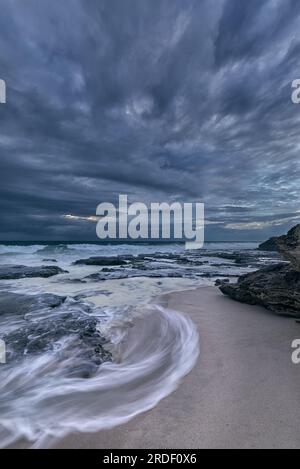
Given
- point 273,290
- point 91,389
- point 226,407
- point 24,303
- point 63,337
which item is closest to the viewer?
point 226,407

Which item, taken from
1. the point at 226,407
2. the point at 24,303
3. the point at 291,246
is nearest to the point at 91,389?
the point at 226,407

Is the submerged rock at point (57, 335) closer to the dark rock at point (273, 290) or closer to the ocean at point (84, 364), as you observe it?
the ocean at point (84, 364)

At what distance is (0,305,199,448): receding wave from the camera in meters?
2.50

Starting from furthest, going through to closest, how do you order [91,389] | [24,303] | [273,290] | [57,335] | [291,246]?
[24,303] < [273,290] < [291,246] < [57,335] < [91,389]

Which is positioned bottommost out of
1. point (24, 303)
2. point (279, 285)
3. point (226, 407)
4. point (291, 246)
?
point (24, 303)

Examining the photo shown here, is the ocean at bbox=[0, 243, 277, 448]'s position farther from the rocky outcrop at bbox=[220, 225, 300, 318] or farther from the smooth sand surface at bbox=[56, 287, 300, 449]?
the rocky outcrop at bbox=[220, 225, 300, 318]

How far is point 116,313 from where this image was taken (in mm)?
6535

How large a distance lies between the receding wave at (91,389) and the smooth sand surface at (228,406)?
0.58 ft

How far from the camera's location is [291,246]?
5.57 metres

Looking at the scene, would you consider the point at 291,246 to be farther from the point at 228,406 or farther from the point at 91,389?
the point at 91,389

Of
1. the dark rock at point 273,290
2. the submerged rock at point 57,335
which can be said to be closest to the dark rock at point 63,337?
the submerged rock at point 57,335

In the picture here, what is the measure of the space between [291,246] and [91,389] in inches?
200

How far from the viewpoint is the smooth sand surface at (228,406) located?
7.32 feet

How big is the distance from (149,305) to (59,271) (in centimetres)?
1111
